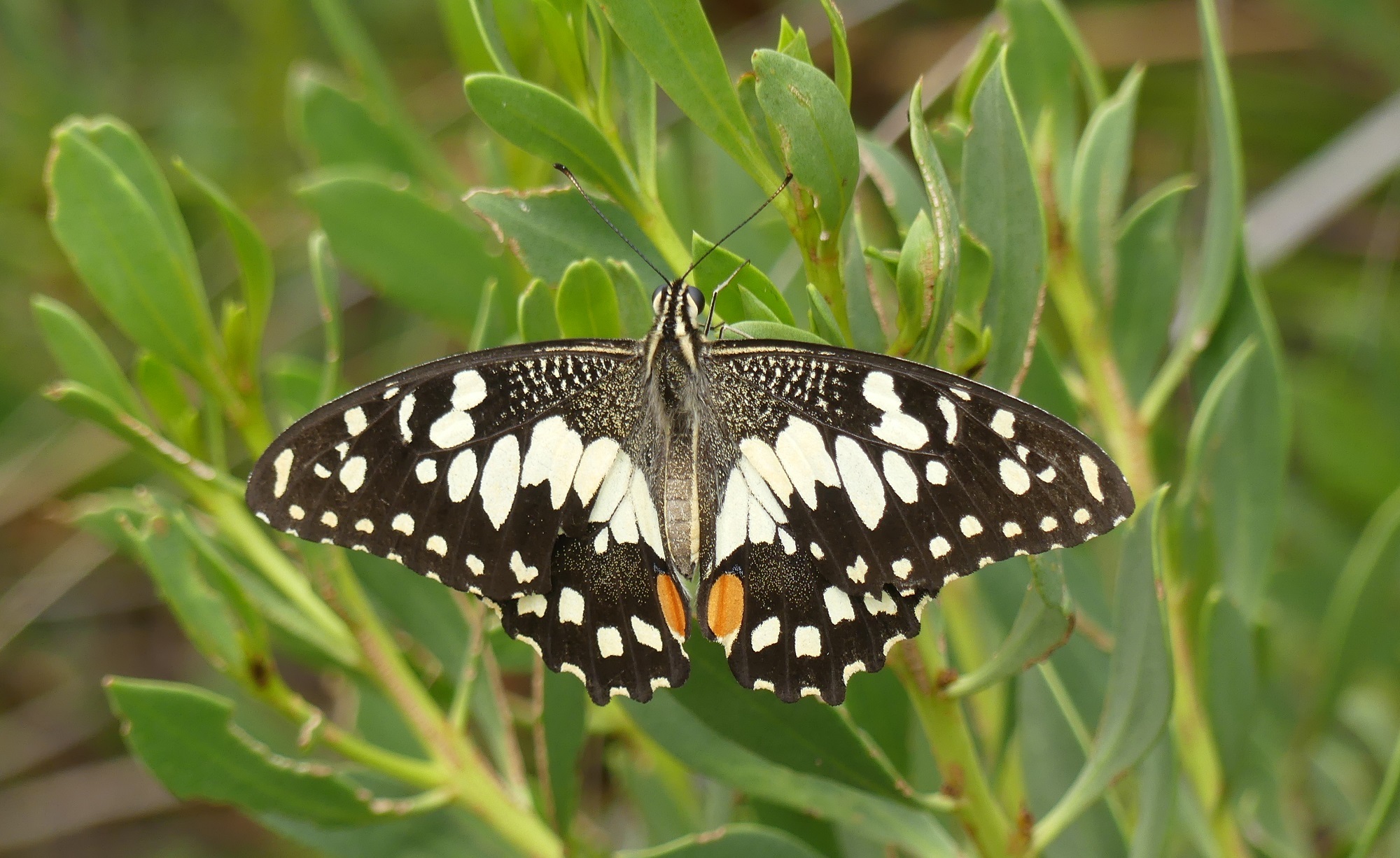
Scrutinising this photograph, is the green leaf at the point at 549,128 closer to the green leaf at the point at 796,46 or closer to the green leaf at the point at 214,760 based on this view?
the green leaf at the point at 796,46

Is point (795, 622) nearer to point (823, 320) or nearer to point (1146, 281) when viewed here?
point (823, 320)

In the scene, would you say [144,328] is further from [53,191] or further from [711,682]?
[711,682]

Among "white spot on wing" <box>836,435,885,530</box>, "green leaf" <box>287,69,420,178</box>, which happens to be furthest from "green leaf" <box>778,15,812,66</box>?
"green leaf" <box>287,69,420,178</box>

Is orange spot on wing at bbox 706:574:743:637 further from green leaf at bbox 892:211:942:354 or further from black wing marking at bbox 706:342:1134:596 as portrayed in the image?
green leaf at bbox 892:211:942:354

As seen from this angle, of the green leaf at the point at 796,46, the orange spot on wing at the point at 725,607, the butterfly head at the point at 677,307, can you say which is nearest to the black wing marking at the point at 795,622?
the orange spot on wing at the point at 725,607

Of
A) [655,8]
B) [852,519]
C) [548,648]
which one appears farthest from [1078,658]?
[655,8]
